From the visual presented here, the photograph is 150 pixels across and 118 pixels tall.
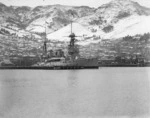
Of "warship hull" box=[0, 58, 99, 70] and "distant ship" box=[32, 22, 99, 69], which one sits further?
"distant ship" box=[32, 22, 99, 69]

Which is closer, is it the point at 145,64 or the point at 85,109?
the point at 85,109

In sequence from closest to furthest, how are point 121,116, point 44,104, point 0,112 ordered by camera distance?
1. point 121,116
2. point 0,112
3. point 44,104

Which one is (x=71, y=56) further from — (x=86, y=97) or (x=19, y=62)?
(x=86, y=97)

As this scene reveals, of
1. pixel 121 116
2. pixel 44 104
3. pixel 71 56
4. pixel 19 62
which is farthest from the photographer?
pixel 19 62

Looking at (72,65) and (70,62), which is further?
(70,62)

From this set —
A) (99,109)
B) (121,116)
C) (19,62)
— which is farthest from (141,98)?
(19,62)

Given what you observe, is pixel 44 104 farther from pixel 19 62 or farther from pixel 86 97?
pixel 19 62

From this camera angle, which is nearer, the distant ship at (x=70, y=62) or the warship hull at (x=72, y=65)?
the warship hull at (x=72, y=65)

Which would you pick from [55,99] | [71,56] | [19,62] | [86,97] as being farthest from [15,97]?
[19,62]

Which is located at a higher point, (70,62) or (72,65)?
(70,62)
